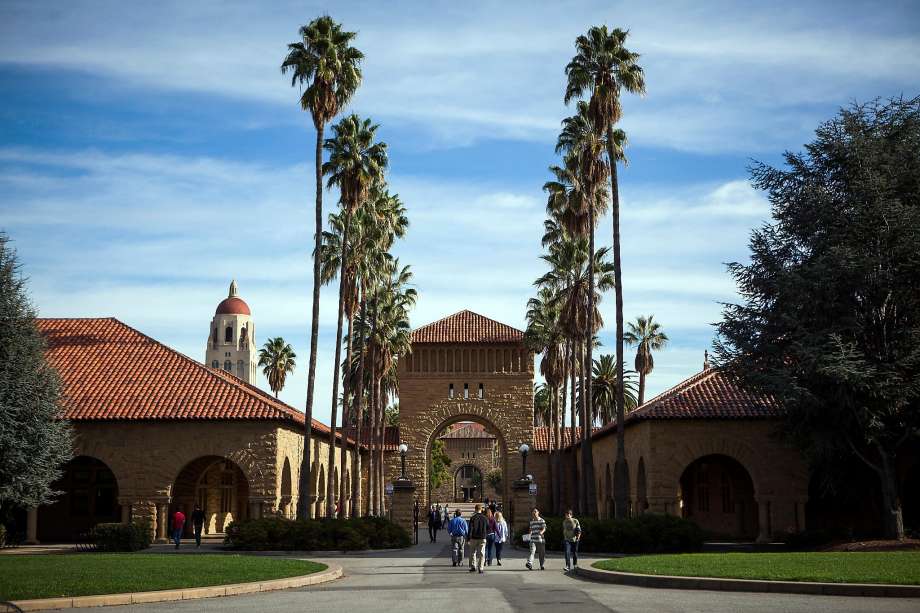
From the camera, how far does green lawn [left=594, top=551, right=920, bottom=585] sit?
16.3 metres

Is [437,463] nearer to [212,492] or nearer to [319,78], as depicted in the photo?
[212,492]

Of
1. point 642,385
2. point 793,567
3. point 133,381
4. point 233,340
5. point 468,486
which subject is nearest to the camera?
point 793,567

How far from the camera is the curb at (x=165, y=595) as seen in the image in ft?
45.6

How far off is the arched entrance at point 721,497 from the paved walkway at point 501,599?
1985cm

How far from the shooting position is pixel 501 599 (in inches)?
591

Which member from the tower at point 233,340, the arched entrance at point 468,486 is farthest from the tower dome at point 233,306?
the arched entrance at point 468,486

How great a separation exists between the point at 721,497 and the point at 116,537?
23542 millimetres

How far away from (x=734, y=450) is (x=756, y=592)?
19.2 meters

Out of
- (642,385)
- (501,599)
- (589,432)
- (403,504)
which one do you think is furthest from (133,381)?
(642,385)

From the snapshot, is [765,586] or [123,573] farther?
[123,573]

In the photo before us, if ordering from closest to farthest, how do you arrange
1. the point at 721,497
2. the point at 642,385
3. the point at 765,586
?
the point at 765,586 → the point at 721,497 → the point at 642,385

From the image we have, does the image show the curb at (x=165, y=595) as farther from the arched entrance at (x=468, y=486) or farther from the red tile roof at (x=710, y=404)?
the arched entrance at (x=468, y=486)

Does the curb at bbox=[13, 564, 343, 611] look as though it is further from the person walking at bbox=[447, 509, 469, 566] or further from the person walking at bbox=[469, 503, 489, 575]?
the person walking at bbox=[447, 509, 469, 566]

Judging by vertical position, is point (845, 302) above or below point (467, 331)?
below
